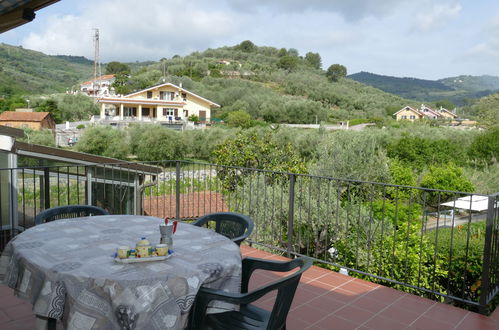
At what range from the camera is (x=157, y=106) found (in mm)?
39844

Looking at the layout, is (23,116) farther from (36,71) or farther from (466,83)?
(466,83)

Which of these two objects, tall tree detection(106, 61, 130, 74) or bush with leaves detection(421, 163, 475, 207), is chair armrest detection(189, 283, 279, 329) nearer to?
bush with leaves detection(421, 163, 475, 207)

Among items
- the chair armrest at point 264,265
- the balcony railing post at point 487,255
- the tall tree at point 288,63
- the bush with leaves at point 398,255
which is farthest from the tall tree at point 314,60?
the chair armrest at point 264,265

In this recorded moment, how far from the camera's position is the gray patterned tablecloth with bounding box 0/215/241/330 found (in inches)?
64.2

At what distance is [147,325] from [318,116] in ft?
139

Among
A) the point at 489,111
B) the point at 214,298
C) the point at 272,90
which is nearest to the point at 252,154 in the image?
the point at 214,298

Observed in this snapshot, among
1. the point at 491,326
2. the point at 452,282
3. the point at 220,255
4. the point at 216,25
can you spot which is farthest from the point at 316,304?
the point at 216,25

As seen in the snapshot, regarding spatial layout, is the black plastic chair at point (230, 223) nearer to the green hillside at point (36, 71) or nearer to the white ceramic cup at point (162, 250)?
the white ceramic cup at point (162, 250)

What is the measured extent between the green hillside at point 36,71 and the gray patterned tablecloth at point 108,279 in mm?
50095

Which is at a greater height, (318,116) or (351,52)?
(351,52)

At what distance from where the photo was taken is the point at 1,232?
17.7 ft

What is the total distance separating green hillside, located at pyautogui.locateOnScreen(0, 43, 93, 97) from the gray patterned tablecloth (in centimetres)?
5010

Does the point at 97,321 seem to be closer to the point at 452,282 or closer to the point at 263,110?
the point at 452,282

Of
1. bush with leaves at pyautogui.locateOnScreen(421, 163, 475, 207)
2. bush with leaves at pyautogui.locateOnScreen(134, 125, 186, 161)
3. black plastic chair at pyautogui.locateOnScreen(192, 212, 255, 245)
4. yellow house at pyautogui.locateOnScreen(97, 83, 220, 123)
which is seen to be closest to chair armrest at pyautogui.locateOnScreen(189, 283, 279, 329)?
black plastic chair at pyautogui.locateOnScreen(192, 212, 255, 245)
